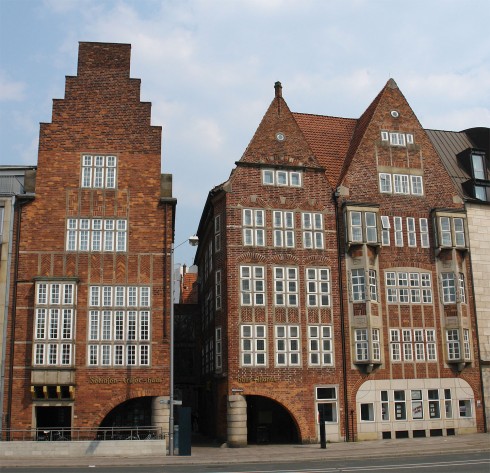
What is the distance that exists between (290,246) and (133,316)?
9634mm

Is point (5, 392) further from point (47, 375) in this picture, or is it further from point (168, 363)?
point (168, 363)

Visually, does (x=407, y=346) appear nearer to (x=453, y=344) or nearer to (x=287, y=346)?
(x=453, y=344)

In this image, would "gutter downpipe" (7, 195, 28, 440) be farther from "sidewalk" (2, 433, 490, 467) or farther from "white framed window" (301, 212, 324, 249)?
"white framed window" (301, 212, 324, 249)

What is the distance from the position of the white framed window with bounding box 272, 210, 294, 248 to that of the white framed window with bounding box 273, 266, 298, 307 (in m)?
1.44

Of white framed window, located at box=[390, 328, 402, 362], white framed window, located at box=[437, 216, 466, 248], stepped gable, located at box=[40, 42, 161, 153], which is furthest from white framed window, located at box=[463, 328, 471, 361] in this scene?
stepped gable, located at box=[40, 42, 161, 153]

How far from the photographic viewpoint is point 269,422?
37938 mm

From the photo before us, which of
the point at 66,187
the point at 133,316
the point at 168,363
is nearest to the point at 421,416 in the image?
the point at 168,363

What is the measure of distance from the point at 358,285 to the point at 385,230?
3.95 m

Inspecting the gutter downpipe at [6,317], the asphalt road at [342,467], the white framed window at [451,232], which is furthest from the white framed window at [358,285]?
the gutter downpipe at [6,317]

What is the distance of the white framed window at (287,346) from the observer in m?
35.6

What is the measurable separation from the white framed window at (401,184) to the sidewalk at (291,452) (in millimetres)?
14526

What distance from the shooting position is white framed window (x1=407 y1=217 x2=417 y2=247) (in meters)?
39.2

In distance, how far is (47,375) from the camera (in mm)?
32281

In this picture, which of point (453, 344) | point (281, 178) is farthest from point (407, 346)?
point (281, 178)
